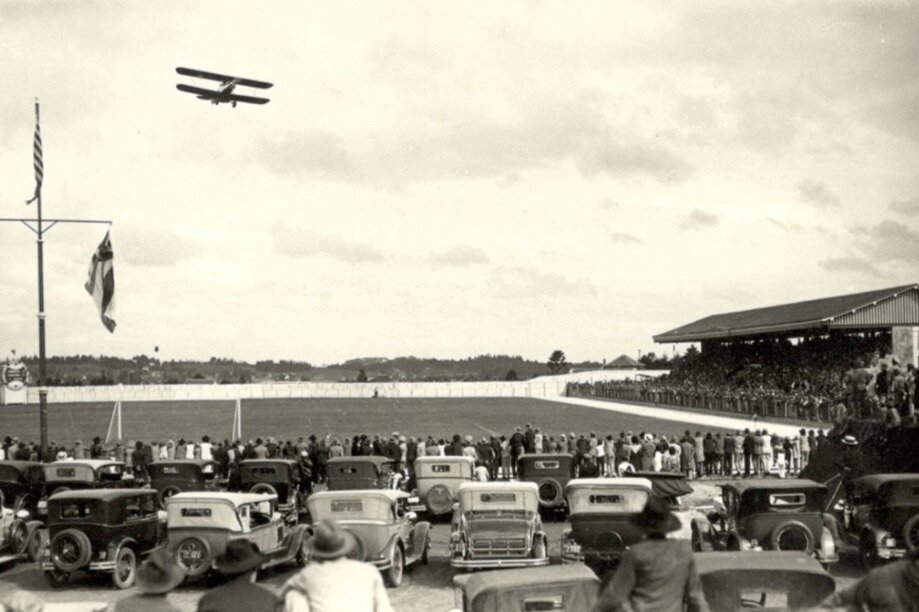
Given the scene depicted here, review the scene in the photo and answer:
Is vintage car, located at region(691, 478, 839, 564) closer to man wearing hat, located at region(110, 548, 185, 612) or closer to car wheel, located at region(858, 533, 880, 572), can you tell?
car wheel, located at region(858, 533, 880, 572)

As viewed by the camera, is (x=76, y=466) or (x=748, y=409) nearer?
(x=76, y=466)

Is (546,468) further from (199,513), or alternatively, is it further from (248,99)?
(248,99)

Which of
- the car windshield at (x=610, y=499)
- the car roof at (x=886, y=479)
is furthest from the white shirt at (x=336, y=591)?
the car roof at (x=886, y=479)

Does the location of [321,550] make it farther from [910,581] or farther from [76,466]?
[76,466]

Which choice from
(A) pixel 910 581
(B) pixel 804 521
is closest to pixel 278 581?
(B) pixel 804 521

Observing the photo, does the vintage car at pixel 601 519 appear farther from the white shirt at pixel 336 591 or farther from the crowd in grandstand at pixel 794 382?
the crowd in grandstand at pixel 794 382

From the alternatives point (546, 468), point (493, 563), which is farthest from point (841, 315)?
point (493, 563)
